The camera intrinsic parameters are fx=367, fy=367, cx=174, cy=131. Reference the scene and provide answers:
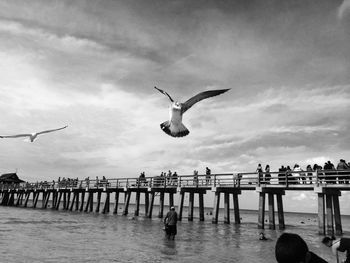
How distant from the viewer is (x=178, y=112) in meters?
8.20

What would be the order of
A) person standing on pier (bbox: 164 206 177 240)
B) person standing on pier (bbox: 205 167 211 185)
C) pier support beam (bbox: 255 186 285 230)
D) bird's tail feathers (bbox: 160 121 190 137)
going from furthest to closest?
1. person standing on pier (bbox: 205 167 211 185)
2. pier support beam (bbox: 255 186 285 230)
3. person standing on pier (bbox: 164 206 177 240)
4. bird's tail feathers (bbox: 160 121 190 137)

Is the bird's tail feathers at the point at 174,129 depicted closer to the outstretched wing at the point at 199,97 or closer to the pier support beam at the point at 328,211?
the outstretched wing at the point at 199,97

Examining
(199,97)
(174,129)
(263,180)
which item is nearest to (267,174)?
(263,180)

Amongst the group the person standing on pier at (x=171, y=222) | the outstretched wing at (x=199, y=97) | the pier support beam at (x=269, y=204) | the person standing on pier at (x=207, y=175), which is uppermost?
the person standing on pier at (x=207, y=175)

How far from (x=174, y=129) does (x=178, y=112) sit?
810mm

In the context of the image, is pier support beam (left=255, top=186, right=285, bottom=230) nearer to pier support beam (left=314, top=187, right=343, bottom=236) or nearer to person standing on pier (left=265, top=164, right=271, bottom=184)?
person standing on pier (left=265, top=164, right=271, bottom=184)

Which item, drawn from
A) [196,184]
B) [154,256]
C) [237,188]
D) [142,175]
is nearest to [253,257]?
[154,256]

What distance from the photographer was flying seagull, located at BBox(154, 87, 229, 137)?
7590mm

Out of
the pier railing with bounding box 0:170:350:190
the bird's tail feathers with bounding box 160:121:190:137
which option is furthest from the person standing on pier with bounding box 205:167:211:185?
the bird's tail feathers with bounding box 160:121:190:137

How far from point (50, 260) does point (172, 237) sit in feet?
22.8

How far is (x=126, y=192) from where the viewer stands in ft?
124

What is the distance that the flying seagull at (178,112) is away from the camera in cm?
759

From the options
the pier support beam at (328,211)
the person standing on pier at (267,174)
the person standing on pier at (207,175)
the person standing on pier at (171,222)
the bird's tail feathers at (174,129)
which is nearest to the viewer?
the bird's tail feathers at (174,129)

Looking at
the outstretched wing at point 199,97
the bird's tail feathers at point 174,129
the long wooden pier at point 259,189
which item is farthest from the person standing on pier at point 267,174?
the bird's tail feathers at point 174,129
